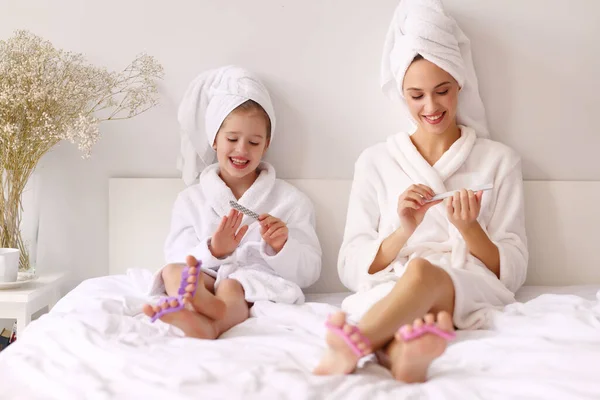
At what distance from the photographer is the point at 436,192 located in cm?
172

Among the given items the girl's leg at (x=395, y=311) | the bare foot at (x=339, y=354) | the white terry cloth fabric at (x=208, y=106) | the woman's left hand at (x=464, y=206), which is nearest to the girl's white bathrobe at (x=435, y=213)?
the woman's left hand at (x=464, y=206)

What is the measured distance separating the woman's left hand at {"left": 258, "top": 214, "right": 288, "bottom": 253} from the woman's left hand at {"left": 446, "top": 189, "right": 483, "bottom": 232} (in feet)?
1.36

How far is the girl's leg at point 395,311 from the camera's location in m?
1.09

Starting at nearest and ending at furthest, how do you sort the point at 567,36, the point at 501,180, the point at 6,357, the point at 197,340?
the point at 6,357 < the point at 197,340 < the point at 501,180 < the point at 567,36

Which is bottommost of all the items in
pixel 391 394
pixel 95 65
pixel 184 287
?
pixel 391 394

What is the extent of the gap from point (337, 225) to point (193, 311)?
0.72 meters

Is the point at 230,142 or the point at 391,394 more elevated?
the point at 230,142

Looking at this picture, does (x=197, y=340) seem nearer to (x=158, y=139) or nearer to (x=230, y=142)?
(x=230, y=142)

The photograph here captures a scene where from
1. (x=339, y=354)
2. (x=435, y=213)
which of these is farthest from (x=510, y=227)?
(x=339, y=354)

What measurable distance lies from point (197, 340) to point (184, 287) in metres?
0.11

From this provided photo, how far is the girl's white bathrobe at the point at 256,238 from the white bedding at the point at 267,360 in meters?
0.19

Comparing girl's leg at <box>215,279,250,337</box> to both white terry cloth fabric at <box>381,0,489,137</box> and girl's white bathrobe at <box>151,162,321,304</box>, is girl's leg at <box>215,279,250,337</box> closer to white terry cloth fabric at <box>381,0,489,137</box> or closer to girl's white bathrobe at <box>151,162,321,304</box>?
girl's white bathrobe at <box>151,162,321,304</box>

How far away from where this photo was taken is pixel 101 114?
2.00 m

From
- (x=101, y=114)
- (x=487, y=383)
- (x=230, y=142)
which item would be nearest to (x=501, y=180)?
(x=230, y=142)
